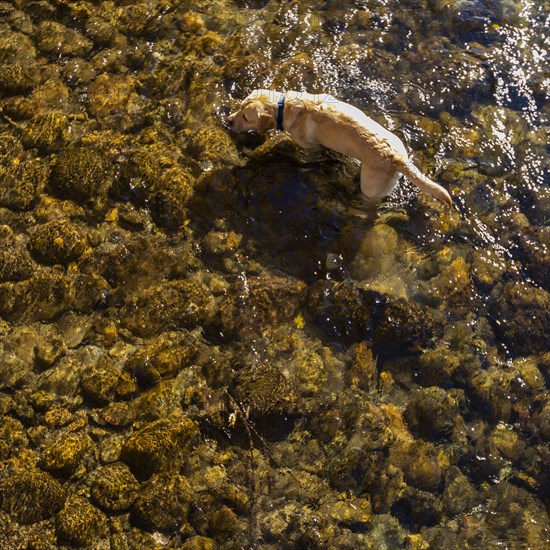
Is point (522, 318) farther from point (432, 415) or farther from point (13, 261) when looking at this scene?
point (13, 261)

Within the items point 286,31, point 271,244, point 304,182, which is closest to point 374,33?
point 286,31

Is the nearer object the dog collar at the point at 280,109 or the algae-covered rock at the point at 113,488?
the algae-covered rock at the point at 113,488

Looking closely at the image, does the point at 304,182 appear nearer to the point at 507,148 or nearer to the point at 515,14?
the point at 507,148

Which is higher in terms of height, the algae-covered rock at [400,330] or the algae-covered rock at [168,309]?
the algae-covered rock at [400,330]

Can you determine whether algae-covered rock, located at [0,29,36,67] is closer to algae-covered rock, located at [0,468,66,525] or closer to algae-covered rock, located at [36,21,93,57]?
algae-covered rock, located at [36,21,93,57]

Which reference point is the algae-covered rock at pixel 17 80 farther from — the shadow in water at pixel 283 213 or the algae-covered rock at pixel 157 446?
the algae-covered rock at pixel 157 446

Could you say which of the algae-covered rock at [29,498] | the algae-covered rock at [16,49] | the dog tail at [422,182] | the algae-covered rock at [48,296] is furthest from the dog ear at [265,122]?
the algae-covered rock at [29,498]

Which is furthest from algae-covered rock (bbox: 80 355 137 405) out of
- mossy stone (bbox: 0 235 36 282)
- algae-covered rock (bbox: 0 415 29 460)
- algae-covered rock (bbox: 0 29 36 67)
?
algae-covered rock (bbox: 0 29 36 67)
